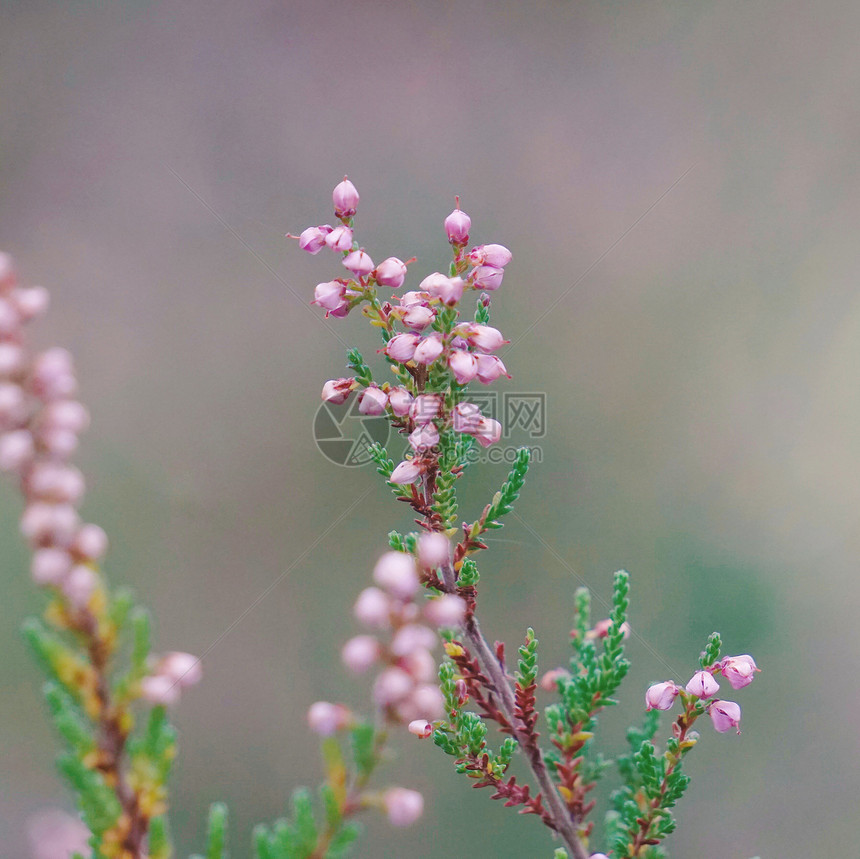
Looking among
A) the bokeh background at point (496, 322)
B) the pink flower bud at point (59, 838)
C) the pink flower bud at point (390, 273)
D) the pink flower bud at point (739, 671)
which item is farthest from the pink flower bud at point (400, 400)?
the bokeh background at point (496, 322)

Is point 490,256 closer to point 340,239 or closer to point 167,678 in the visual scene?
point 340,239

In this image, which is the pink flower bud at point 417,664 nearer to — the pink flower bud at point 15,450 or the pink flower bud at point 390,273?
the pink flower bud at point 15,450

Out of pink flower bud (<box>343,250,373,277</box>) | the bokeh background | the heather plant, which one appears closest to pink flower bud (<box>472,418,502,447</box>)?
the heather plant

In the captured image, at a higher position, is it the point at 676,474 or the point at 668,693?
the point at 676,474

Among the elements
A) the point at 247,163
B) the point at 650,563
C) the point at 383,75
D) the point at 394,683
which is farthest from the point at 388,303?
the point at 383,75

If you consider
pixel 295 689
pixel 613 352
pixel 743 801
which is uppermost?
pixel 613 352

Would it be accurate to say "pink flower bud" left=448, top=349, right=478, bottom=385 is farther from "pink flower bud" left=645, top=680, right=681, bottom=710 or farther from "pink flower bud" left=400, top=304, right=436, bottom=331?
"pink flower bud" left=645, top=680, right=681, bottom=710

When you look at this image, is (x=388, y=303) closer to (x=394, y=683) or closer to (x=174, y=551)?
(x=394, y=683)
